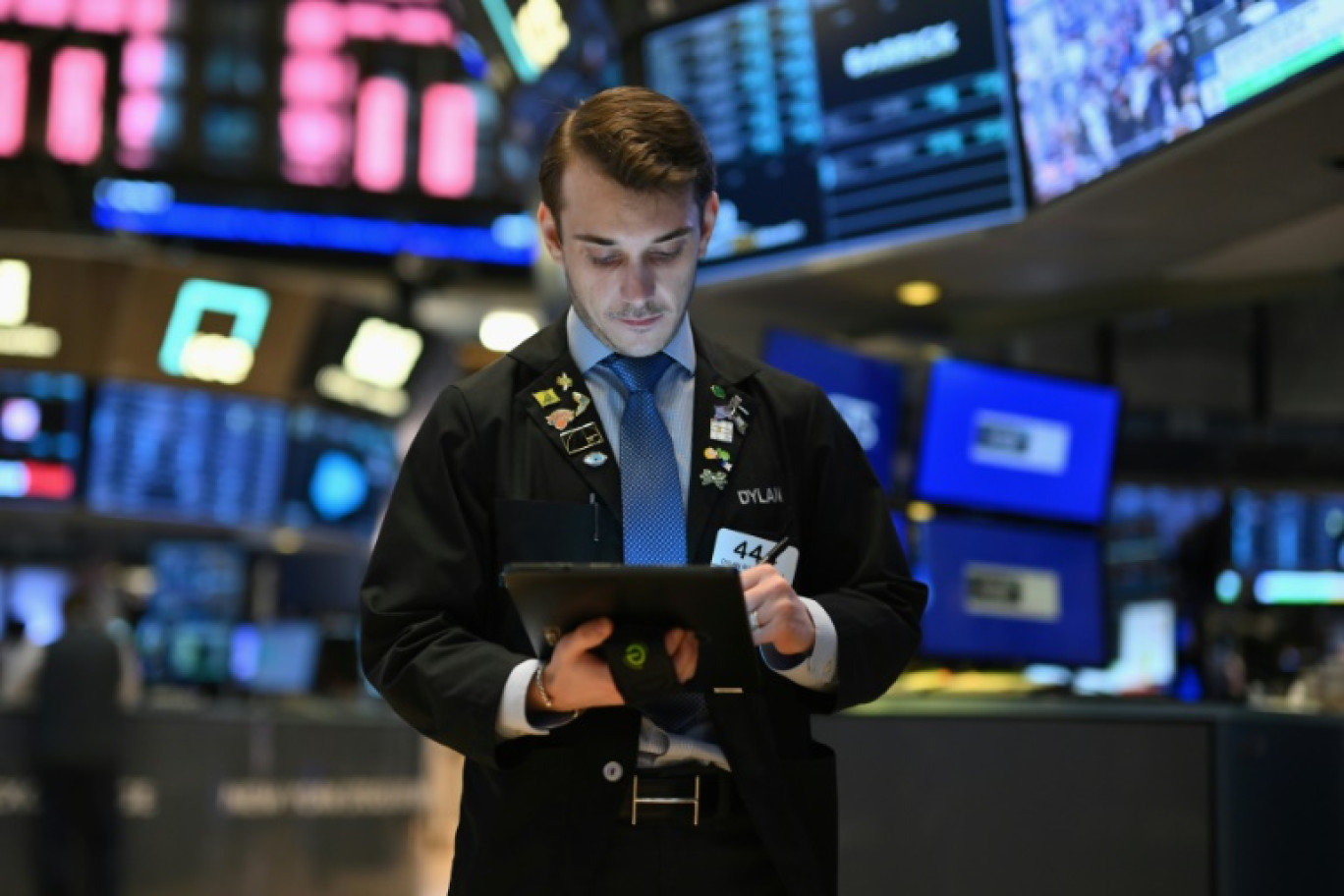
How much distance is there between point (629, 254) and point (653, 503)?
0.96 feet

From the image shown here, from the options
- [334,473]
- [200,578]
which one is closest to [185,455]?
[334,473]

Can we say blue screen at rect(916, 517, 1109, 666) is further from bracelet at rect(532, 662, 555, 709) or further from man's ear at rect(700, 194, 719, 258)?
bracelet at rect(532, 662, 555, 709)

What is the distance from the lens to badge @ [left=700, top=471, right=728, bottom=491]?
2074mm

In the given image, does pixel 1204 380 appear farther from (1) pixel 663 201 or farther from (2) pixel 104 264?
(1) pixel 663 201

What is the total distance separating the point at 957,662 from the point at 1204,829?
1.78m

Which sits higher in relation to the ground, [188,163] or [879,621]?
[188,163]

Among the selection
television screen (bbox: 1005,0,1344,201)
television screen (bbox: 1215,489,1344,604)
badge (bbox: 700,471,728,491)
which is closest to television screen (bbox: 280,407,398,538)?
television screen (bbox: 1215,489,1344,604)

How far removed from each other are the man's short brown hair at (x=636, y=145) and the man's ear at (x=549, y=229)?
0.9 inches

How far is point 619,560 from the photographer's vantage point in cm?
Result: 204

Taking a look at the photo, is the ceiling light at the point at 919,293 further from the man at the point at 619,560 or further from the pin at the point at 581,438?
the pin at the point at 581,438

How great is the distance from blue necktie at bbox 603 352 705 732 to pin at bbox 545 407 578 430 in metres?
0.07

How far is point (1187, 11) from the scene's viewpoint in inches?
158

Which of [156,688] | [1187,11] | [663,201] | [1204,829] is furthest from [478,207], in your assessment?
[663,201]

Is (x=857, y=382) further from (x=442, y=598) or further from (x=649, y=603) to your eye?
(x=649, y=603)
